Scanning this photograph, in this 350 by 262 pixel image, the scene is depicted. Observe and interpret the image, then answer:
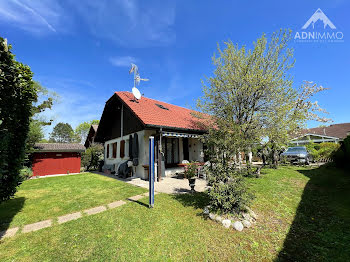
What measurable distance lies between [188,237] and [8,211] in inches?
265

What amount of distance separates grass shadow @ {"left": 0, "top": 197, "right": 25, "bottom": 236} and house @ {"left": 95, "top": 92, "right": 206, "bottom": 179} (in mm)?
5774

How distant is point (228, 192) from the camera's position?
4582 mm

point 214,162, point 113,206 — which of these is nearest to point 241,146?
point 214,162

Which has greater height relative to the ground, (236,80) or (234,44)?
(234,44)

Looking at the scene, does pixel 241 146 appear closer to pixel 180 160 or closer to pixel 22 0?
pixel 180 160

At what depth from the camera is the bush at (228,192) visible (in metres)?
4.40

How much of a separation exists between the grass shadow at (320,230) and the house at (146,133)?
5.77 meters

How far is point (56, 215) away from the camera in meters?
4.93

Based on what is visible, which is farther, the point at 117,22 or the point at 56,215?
the point at 117,22

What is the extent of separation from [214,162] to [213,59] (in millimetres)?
8101

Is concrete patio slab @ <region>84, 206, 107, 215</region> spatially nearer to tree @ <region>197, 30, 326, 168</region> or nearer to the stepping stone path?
the stepping stone path

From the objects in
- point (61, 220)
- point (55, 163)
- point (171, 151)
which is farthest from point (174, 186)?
point (55, 163)

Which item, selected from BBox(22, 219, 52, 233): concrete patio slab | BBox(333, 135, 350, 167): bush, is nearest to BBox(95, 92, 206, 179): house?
BBox(22, 219, 52, 233): concrete patio slab

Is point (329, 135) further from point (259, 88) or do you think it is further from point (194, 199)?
point (194, 199)
